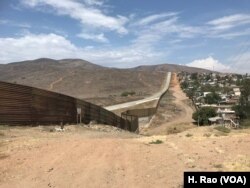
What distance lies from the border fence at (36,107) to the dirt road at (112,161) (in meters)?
6.74

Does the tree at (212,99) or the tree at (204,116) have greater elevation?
the tree at (212,99)

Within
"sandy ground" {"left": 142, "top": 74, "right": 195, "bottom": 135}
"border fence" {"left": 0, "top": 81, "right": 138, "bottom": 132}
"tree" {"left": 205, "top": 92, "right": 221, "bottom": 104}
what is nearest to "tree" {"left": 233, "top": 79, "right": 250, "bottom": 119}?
"sandy ground" {"left": 142, "top": 74, "right": 195, "bottom": 135}

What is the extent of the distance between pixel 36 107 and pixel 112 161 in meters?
13.5

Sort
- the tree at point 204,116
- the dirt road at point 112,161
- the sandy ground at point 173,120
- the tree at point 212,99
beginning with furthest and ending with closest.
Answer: the tree at point 212,99 → the tree at point 204,116 → the sandy ground at point 173,120 → the dirt road at point 112,161

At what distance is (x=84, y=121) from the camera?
110 ft

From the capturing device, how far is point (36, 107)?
79.4ft

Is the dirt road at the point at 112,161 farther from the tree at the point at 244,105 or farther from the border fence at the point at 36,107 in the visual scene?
the tree at the point at 244,105

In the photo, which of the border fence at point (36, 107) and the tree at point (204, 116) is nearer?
the border fence at point (36, 107)

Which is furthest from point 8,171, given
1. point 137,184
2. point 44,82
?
point 44,82

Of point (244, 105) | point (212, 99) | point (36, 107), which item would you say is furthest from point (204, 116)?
point (212, 99)

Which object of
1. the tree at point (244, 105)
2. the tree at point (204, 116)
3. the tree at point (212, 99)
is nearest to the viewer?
the tree at point (244, 105)

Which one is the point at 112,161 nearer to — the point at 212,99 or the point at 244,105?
the point at 244,105

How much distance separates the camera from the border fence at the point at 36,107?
68.9 ft

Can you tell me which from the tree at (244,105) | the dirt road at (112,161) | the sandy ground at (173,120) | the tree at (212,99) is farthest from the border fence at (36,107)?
the tree at (212,99)
